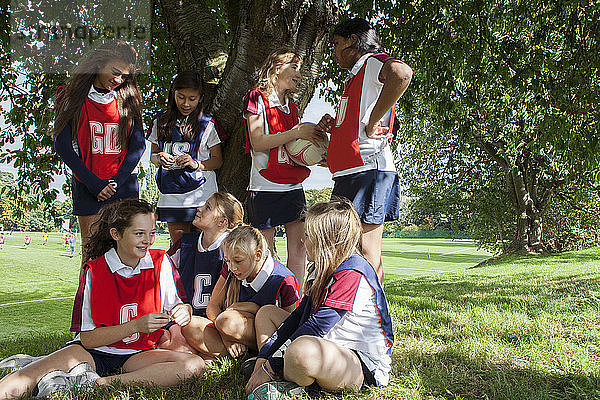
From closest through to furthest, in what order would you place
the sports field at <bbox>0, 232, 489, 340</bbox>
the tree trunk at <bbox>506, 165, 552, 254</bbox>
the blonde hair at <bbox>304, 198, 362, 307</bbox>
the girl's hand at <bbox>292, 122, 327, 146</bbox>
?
the blonde hair at <bbox>304, 198, 362, 307</bbox> < the girl's hand at <bbox>292, 122, 327, 146</bbox> < the sports field at <bbox>0, 232, 489, 340</bbox> < the tree trunk at <bbox>506, 165, 552, 254</bbox>

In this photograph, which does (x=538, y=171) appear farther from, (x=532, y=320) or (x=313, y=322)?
(x=313, y=322)

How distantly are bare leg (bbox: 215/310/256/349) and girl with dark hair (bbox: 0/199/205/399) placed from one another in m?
0.20

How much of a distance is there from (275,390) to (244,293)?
3.20 ft

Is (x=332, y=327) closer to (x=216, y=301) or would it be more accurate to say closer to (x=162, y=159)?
(x=216, y=301)

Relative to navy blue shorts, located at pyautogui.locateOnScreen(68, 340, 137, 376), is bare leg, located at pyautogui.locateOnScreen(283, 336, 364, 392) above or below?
above

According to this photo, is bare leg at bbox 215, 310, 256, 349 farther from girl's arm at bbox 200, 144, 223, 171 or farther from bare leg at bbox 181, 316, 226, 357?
girl's arm at bbox 200, 144, 223, 171

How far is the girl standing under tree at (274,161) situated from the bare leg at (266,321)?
67cm

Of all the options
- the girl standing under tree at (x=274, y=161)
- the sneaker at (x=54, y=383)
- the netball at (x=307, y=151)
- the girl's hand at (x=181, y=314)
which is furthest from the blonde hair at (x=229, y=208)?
the sneaker at (x=54, y=383)

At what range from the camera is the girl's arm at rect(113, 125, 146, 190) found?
3.67m

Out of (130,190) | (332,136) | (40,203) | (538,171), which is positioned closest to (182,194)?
(130,190)

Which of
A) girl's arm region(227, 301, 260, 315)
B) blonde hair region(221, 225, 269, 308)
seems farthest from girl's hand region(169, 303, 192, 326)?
blonde hair region(221, 225, 269, 308)

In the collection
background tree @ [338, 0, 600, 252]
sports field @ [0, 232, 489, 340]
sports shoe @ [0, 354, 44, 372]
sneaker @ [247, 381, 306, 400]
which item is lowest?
sports field @ [0, 232, 489, 340]

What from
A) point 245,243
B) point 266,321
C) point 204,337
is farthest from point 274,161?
point 204,337

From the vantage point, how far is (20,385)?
266cm
